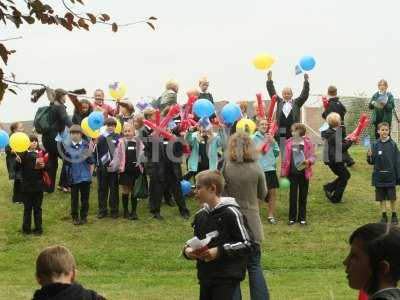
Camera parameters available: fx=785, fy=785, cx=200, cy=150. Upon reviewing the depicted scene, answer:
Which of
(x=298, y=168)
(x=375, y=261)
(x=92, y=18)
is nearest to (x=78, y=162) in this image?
(x=298, y=168)

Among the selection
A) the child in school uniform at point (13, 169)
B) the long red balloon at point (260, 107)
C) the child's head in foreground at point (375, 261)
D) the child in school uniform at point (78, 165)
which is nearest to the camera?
the child's head in foreground at point (375, 261)

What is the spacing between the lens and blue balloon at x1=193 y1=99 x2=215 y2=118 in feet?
44.9

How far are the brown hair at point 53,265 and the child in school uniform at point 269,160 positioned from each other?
Result: 9824mm

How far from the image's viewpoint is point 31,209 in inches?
536

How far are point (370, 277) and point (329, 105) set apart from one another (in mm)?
14312

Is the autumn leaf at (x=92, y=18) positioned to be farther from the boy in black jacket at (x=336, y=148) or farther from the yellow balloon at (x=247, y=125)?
the boy in black jacket at (x=336, y=148)

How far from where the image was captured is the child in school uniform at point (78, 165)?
14.0 metres

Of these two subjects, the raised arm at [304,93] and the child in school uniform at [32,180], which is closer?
the child in school uniform at [32,180]

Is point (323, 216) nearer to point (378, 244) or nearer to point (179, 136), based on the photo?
point (179, 136)

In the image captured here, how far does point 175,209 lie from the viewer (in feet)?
50.1

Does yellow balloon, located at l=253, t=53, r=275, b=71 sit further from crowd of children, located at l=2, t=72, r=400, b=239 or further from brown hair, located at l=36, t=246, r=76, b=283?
brown hair, located at l=36, t=246, r=76, b=283

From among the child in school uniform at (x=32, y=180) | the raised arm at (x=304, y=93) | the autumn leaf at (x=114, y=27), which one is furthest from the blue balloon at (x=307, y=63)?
the autumn leaf at (x=114, y=27)

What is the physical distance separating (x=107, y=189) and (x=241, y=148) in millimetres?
7043

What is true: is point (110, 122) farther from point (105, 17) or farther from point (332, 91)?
point (105, 17)
